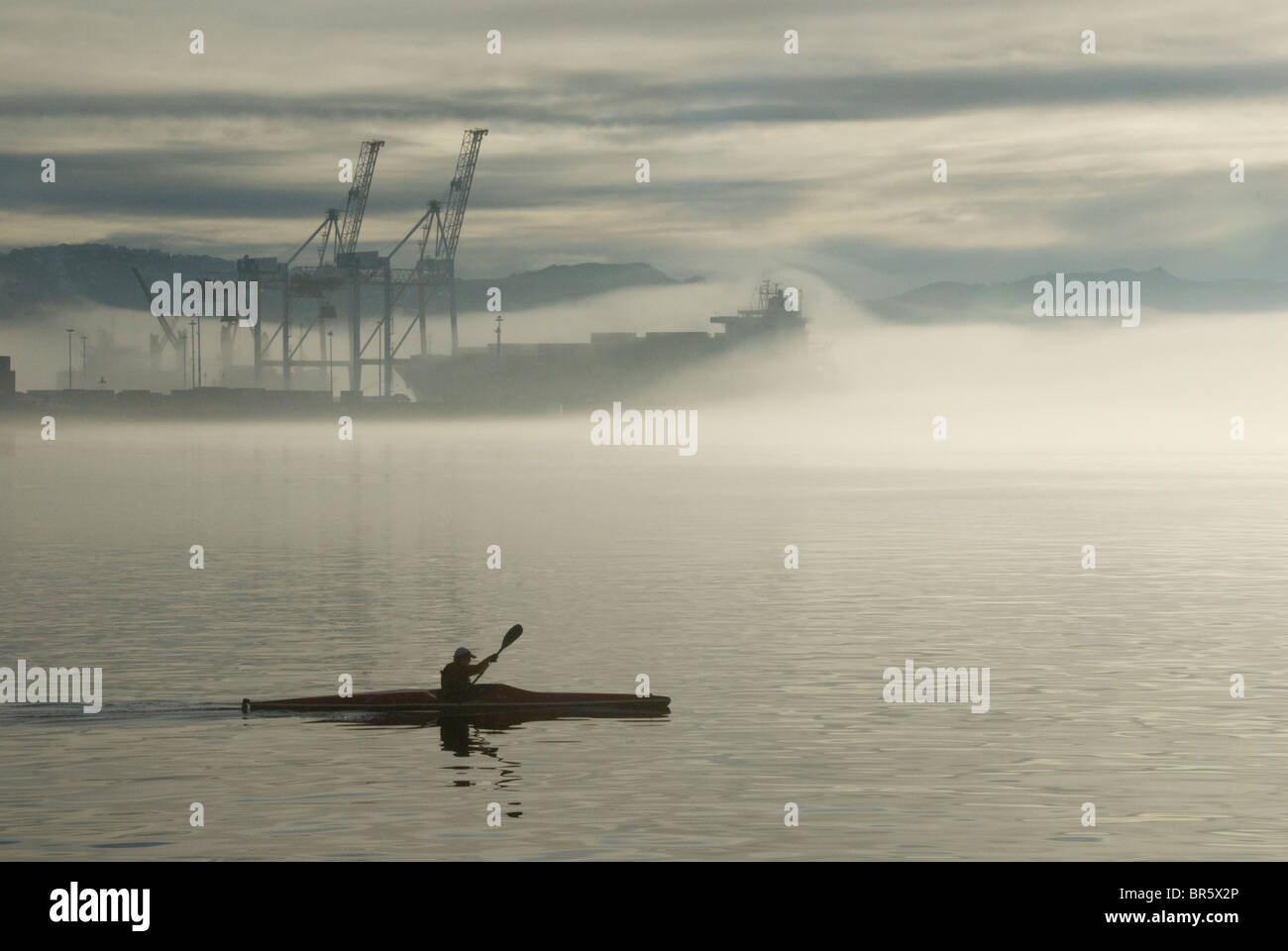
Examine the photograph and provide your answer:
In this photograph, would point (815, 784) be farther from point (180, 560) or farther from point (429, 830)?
point (180, 560)

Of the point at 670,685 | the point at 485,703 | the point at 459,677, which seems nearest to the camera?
the point at 485,703

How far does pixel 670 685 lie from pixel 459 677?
A: 647cm

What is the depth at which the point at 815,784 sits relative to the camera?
24.8m

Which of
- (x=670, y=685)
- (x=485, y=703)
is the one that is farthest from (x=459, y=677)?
(x=670, y=685)

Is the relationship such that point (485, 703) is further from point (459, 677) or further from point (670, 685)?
point (670, 685)

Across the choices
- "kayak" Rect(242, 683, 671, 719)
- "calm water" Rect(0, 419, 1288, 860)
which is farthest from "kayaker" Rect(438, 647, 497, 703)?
"calm water" Rect(0, 419, 1288, 860)

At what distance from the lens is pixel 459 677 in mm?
29766

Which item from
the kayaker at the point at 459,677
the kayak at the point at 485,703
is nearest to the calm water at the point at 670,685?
the kayak at the point at 485,703

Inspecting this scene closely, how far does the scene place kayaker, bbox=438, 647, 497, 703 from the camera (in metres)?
29.7

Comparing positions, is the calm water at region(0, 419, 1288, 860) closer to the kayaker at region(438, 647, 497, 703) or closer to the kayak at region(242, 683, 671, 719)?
the kayak at region(242, 683, 671, 719)

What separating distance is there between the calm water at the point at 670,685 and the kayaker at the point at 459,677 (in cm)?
116

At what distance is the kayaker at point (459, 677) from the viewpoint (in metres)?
29.7
